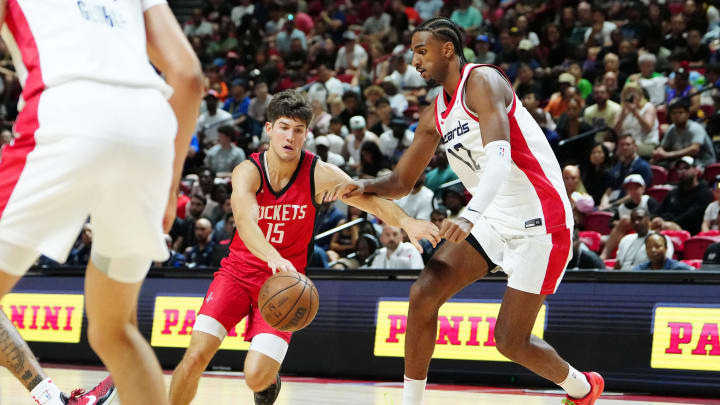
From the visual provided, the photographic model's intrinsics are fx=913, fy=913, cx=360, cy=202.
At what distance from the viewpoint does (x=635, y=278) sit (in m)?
7.60

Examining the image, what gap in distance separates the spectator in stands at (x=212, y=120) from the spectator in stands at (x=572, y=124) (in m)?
6.02

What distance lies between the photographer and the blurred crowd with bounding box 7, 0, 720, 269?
1016cm

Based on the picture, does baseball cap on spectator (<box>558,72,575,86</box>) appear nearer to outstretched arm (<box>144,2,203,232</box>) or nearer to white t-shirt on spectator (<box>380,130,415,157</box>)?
white t-shirt on spectator (<box>380,130,415,157</box>)

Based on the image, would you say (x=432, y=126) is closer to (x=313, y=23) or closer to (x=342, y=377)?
(x=342, y=377)

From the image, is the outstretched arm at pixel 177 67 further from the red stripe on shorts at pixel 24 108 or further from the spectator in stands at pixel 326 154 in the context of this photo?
the spectator in stands at pixel 326 154

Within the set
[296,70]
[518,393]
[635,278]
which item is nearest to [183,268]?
[518,393]

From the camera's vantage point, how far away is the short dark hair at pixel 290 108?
16.5 ft

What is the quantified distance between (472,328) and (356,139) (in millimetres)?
5718

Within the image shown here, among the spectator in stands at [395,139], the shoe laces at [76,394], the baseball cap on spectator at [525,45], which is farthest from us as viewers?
the baseball cap on spectator at [525,45]

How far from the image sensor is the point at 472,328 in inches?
318

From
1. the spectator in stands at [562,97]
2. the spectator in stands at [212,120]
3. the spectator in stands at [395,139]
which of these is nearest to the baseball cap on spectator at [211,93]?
the spectator in stands at [212,120]

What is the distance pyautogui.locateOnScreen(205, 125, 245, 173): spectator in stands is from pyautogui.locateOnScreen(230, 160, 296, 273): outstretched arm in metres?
9.03

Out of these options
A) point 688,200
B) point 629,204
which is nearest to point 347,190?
point 629,204

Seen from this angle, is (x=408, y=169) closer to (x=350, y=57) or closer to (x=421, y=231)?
(x=421, y=231)
